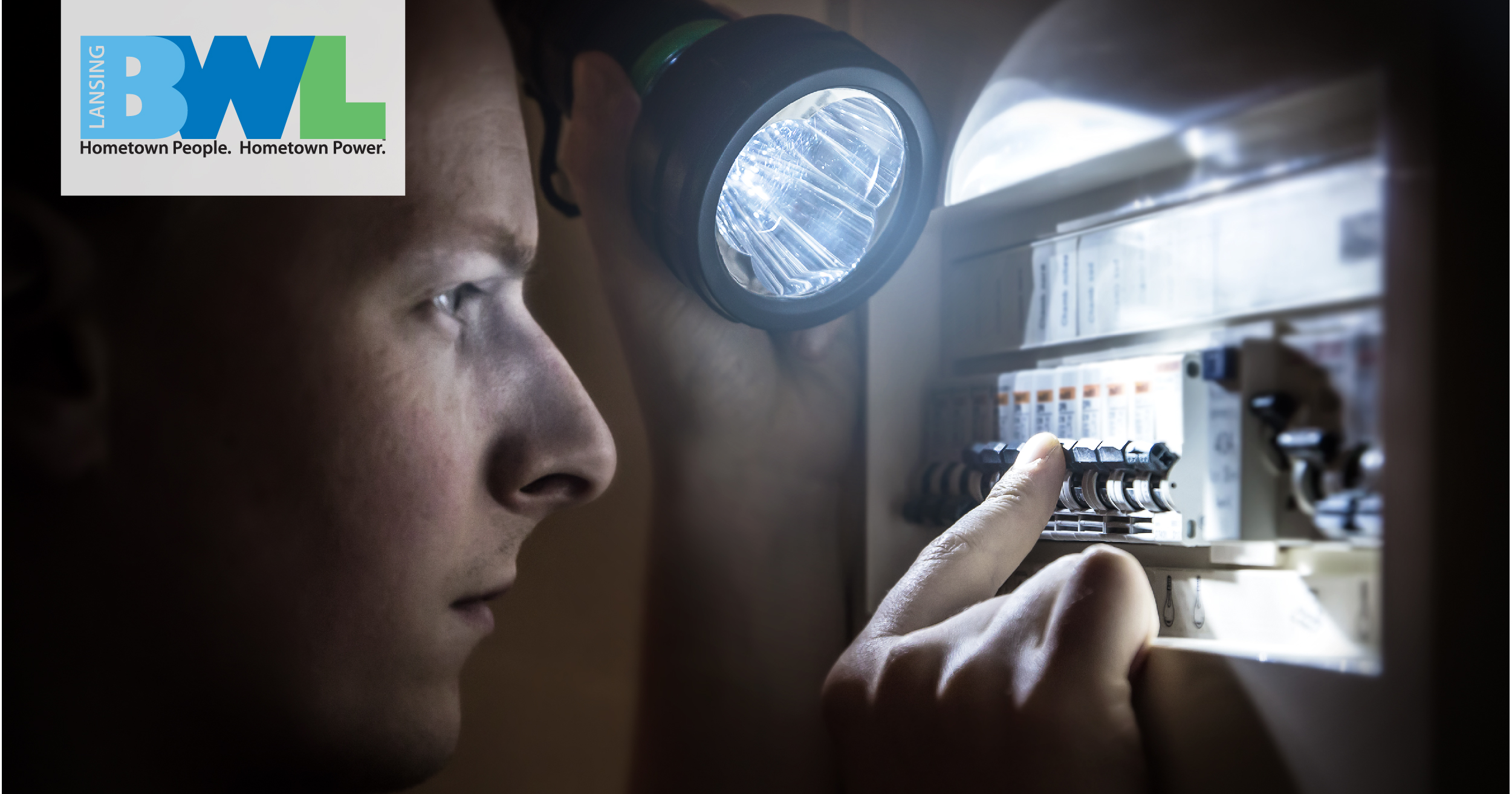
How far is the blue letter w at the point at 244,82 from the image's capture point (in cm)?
91

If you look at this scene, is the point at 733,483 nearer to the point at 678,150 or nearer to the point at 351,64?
the point at 678,150

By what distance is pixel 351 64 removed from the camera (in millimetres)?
923

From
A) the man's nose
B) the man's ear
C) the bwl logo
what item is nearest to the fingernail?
the man's nose

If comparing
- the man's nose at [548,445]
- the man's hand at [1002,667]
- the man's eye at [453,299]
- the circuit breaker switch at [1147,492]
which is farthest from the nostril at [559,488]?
the circuit breaker switch at [1147,492]

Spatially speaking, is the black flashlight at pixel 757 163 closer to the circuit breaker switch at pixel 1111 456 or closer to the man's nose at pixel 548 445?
the man's nose at pixel 548 445

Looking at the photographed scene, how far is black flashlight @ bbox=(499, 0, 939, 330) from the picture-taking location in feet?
2.90

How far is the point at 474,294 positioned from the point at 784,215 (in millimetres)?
331

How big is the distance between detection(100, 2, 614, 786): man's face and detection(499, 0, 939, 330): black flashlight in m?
0.07

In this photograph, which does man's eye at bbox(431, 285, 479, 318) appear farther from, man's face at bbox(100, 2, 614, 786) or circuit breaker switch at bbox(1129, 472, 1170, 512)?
circuit breaker switch at bbox(1129, 472, 1170, 512)

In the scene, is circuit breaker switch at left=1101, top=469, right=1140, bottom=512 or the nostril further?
the nostril

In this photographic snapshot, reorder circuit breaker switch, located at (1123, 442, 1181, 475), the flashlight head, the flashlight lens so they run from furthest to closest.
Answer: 1. the flashlight lens
2. the flashlight head
3. circuit breaker switch, located at (1123, 442, 1181, 475)

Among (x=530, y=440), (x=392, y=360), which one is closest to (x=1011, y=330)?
(x=530, y=440)

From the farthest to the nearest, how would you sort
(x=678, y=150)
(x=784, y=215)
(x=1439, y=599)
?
1. (x=784, y=215)
2. (x=678, y=150)
3. (x=1439, y=599)

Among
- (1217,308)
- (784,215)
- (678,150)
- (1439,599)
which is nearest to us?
(1439,599)
